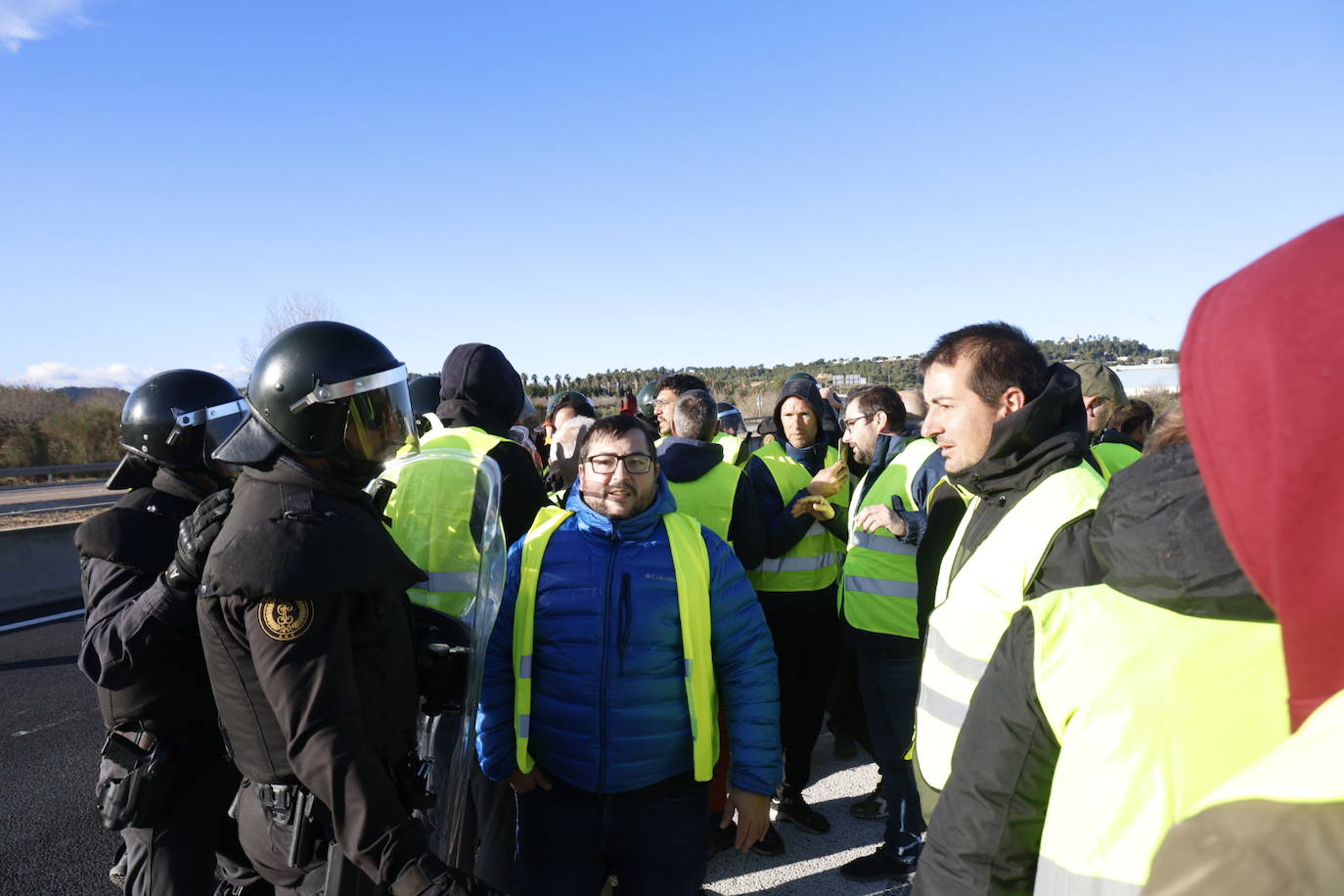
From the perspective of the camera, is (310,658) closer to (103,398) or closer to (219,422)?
(219,422)

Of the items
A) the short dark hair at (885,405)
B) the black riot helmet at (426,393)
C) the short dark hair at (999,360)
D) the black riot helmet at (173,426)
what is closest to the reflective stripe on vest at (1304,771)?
the short dark hair at (999,360)

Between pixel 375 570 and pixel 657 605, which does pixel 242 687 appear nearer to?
pixel 375 570

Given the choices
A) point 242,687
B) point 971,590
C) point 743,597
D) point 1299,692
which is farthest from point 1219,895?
point 743,597

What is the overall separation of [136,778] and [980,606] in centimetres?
251

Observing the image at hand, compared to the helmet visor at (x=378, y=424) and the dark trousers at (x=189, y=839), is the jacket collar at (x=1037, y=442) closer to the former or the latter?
the helmet visor at (x=378, y=424)

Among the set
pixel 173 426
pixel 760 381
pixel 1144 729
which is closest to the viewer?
pixel 1144 729

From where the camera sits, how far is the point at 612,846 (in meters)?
2.43

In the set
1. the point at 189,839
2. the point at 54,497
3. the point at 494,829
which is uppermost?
the point at 189,839

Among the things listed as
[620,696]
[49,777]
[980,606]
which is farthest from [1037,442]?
[49,777]

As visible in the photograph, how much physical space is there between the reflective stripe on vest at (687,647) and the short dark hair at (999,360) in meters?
1.04

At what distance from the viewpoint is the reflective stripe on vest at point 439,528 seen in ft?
8.51

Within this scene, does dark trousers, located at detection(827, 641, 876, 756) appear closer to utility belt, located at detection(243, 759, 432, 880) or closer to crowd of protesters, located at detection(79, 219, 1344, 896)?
crowd of protesters, located at detection(79, 219, 1344, 896)

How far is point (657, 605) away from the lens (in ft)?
7.97

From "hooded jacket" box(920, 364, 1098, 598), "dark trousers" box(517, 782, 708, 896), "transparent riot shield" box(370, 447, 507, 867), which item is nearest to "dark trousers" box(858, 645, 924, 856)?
"dark trousers" box(517, 782, 708, 896)
